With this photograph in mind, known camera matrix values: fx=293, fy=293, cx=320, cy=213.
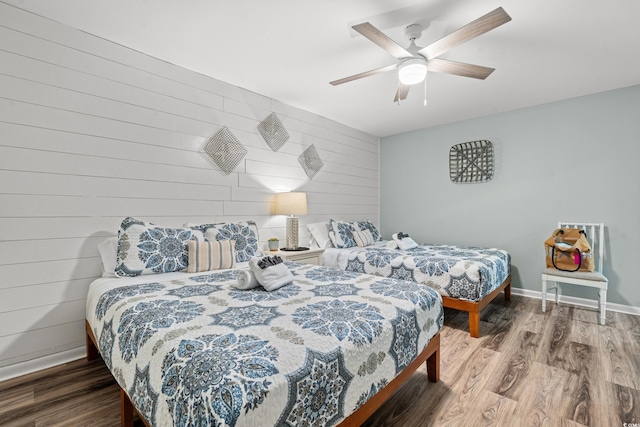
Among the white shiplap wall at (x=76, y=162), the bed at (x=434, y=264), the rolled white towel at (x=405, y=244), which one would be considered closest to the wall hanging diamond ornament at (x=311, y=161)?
the bed at (x=434, y=264)

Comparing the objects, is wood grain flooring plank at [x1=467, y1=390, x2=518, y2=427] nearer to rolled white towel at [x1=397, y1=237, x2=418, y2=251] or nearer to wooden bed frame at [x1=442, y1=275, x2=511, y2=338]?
wooden bed frame at [x1=442, y1=275, x2=511, y2=338]

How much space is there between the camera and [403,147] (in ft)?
16.7

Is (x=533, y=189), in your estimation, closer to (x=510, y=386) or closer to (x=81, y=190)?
(x=510, y=386)

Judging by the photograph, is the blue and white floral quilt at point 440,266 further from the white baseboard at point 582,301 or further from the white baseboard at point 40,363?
the white baseboard at point 40,363

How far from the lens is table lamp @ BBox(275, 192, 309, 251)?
3.45m

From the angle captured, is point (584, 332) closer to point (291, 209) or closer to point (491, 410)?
point (491, 410)

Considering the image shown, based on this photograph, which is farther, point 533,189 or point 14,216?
point 533,189

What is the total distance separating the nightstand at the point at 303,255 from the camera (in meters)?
3.26

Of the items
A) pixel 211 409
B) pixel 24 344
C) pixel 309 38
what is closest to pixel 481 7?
pixel 309 38

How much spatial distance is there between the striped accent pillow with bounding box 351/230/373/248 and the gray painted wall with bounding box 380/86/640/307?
3.98 feet

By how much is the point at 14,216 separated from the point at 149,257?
887 mm

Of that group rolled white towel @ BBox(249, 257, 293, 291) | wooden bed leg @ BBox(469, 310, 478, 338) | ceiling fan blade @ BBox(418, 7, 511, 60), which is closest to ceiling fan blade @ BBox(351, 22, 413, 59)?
ceiling fan blade @ BBox(418, 7, 511, 60)

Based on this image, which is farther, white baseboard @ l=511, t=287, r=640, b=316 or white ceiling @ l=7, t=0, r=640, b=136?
white baseboard @ l=511, t=287, r=640, b=316

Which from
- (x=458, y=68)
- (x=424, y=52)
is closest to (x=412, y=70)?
(x=424, y=52)
